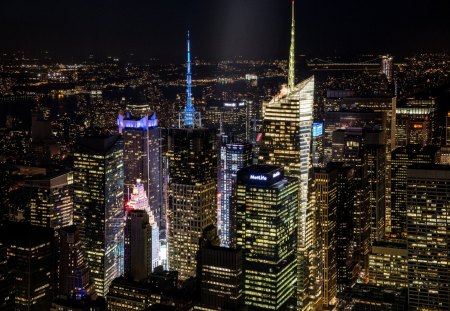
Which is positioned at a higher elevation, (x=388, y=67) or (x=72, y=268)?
(x=388, y=67)

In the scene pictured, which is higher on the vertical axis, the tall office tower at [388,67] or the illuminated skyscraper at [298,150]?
the tall office tower at [388,67]

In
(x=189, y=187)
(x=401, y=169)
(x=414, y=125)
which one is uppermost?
(x=414, y=125)

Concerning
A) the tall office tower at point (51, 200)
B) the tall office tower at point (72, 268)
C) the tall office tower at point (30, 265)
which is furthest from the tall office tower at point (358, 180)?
the tall office tower at point (30, 265)

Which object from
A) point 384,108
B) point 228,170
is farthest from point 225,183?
point 384,108

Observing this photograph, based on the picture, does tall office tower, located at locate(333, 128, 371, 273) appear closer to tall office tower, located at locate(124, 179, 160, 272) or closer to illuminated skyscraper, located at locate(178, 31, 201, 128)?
illuminated skyscraper, located at locate(178, 31, 201, 128)

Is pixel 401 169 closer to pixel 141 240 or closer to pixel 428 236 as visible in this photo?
pixel 428 236

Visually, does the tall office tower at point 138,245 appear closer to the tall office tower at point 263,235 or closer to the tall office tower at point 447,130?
the tall office tower at point 263,235

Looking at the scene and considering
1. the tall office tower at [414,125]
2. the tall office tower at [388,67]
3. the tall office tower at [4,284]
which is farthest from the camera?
the tall office tower at [414,125]

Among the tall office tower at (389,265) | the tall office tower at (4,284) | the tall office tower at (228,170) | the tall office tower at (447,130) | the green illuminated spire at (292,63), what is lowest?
the tall office tower at (389,265)
